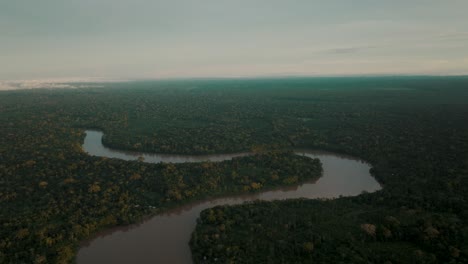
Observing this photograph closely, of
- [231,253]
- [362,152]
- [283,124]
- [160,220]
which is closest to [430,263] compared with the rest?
[231,253]

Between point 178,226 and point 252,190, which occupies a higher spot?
point 252,190

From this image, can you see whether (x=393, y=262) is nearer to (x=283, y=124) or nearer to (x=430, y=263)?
(x=430, y=263)

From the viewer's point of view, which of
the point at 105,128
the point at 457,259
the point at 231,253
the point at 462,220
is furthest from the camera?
the point at 105,128

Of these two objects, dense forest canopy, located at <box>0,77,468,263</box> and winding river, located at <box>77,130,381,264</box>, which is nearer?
dense forest canopy, located at <box>0,77,468,263</box>

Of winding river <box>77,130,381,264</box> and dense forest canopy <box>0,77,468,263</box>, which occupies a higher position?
dense forest canopy <box>0,77,468,263</box>

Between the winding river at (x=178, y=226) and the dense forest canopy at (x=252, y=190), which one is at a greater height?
the dense forest canopy at (x=252, y=190)

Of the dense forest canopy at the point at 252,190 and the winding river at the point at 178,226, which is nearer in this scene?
the dense forest canopy at the point at 252,190

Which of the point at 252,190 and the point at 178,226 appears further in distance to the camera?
the point at 252,190

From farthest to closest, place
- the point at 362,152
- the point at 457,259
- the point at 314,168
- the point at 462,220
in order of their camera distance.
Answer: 1. the point at 362,152
2. the point at 314,168
3. the point at 462,220
4. the point at 457,259
